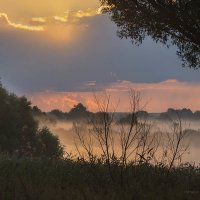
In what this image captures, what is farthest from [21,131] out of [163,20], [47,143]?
[163,20]

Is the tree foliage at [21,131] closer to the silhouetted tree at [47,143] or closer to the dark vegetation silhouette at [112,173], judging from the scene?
the silhouetted tree at [47,143]

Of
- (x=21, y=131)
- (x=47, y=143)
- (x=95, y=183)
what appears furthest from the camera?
(x=47, y=143)

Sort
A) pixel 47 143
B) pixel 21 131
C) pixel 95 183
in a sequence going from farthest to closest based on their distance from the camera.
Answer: pixel 47 143, pixel 21 131, pixel 95 183

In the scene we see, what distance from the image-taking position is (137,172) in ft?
53.4

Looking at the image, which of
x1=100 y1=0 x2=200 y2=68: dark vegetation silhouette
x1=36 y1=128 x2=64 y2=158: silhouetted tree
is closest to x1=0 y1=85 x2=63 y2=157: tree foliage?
x1=36 y1=128 x2=64 y2=158: silhouetted tree

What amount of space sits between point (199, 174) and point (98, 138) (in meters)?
5.64

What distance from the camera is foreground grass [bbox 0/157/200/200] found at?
13.2 meters

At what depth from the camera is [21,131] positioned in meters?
67.8

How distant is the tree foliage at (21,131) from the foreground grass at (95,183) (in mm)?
44610

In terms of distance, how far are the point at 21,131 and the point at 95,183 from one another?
175ft

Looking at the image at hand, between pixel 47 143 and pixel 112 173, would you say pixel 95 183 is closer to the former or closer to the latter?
pixel 112 173

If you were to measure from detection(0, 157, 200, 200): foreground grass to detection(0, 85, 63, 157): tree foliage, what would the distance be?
44610mm

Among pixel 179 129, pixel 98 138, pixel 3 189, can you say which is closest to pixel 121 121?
pixel 98 138

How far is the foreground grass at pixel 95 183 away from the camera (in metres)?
13.2
